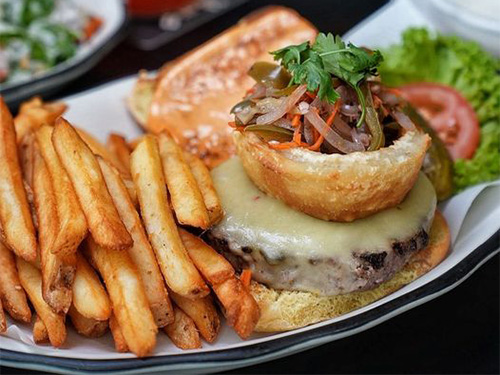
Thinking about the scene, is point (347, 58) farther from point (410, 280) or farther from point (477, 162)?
point (477, 162)

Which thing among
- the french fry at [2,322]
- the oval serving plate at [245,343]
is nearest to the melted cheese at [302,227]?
the oval serving plate at [245,343]

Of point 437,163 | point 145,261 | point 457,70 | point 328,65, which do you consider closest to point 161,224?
point 145,261

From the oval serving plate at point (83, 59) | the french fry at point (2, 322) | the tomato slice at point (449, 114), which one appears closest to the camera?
the french fry at point (2, 322)

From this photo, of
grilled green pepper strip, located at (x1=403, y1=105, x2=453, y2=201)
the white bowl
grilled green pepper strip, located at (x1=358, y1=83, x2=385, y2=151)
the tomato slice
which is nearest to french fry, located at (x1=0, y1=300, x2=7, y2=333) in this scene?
grilled green pepper strip, located at (x1=358, y1=83, x2=385, y2=151)

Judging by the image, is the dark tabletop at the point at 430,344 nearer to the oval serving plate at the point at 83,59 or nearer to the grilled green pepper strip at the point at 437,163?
the grilled green pepper strip at the point at 437,163

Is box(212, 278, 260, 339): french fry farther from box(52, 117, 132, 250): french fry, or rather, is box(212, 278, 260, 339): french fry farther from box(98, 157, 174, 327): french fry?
box(52, 117, 132, 250): french fry

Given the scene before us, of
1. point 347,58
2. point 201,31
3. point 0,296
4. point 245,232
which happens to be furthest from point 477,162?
point 201,31
